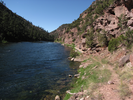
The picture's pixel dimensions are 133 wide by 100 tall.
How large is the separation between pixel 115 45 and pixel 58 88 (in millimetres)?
10955

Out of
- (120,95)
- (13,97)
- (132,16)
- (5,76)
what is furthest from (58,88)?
(132,16)

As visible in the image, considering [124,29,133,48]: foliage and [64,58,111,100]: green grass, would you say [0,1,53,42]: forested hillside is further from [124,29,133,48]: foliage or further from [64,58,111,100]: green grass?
[124,29,133,48]: foliage

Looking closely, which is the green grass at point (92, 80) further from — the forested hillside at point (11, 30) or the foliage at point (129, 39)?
the forested hillside at point (11, 30)

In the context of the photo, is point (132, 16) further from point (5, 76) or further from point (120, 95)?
point (5, 76)

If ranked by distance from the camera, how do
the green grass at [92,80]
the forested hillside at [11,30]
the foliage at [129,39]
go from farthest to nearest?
the forested hillside at [11,30] → the foliage at [129,39] → the green grass at [92,80]

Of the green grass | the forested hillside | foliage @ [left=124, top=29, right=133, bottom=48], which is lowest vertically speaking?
the green grass

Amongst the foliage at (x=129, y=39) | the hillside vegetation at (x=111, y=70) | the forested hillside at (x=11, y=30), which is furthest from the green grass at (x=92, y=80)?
the forested hillside at (x=11, y=30)

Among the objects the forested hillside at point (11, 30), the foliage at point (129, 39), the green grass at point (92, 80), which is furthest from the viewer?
the forested hillside at point (11, 30)

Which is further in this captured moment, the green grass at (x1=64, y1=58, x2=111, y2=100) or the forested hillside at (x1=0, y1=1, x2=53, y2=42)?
the forested hillside at (x1=0, y1=1, x2=53, y2=42)

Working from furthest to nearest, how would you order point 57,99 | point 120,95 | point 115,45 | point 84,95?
point 115,45, point 57,99, point 84,95, point 120,95

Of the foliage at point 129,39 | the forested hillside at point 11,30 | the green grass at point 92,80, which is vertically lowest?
the green grass at point 92,80

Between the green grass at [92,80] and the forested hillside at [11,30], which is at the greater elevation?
the forested hillside at [11,30]

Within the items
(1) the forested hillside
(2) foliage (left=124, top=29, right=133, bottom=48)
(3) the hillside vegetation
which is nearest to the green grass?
(3) the hillside vegetation

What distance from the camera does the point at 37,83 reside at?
11.1 m
